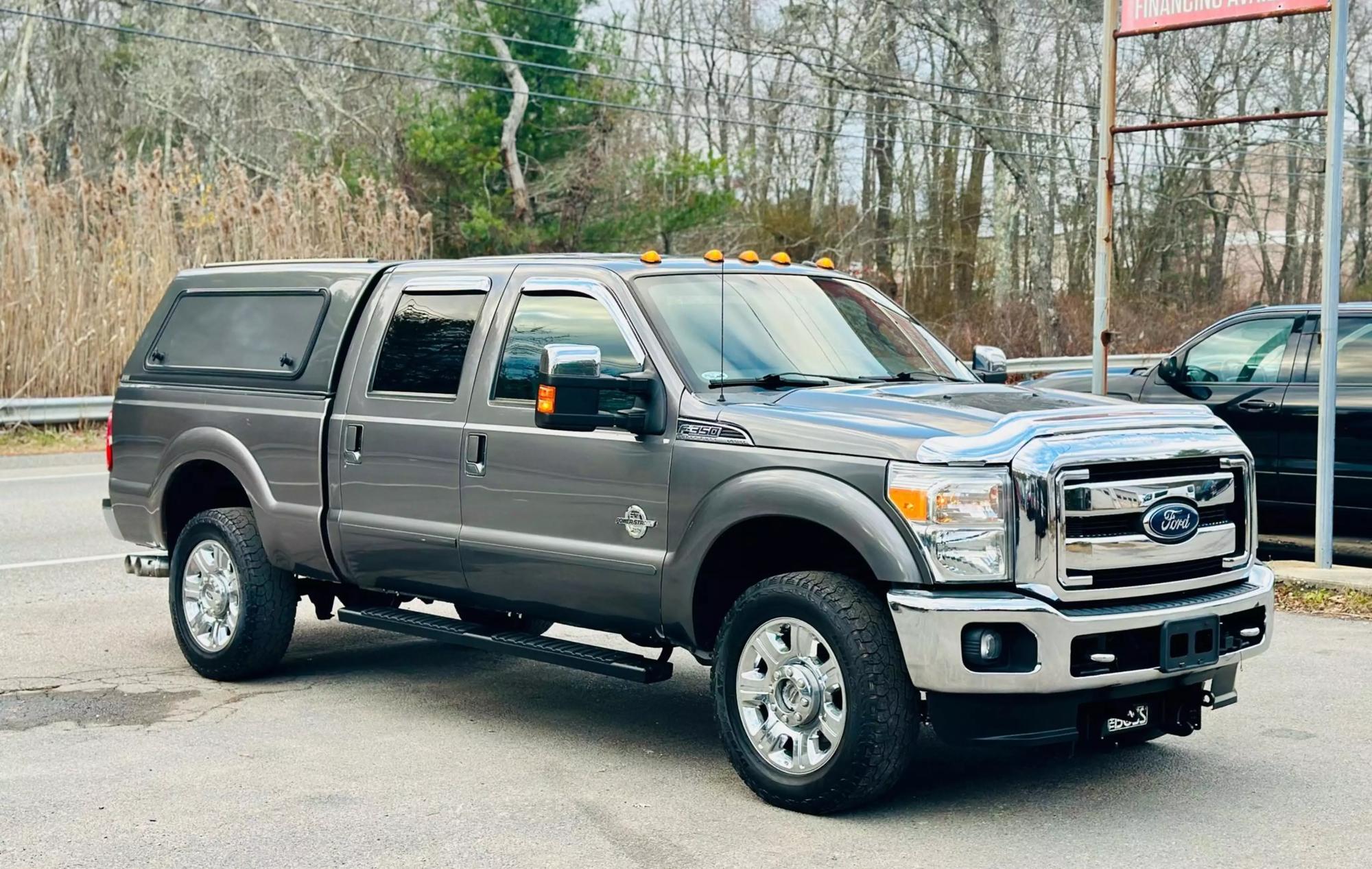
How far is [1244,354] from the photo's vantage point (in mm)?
11227

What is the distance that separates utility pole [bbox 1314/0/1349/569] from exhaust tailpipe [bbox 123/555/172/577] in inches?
261

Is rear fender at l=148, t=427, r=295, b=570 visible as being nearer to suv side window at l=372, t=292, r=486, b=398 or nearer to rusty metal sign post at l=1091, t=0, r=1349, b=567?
suv side window at l=372, t=292, r=486, b=398

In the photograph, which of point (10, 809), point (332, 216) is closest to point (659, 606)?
point (10, 809)

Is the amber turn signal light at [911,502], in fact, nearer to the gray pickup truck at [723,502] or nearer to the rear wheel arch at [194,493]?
the gray pickup truck at [723,502]

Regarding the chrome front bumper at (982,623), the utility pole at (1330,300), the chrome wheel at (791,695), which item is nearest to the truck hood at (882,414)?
the chrome front bumper at (982,623)

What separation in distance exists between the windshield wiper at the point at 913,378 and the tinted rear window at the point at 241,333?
2.70m

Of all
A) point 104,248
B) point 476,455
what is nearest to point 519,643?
point 476,455

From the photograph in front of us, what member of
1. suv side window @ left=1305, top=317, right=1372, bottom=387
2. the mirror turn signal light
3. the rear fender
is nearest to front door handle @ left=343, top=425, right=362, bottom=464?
the rear fender

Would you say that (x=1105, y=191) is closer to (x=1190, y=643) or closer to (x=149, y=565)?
(x=1190, y=643)

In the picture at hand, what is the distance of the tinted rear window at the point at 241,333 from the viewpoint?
749cm

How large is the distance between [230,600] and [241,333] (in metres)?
1.31

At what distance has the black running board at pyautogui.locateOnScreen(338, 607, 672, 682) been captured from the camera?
6.00 meters

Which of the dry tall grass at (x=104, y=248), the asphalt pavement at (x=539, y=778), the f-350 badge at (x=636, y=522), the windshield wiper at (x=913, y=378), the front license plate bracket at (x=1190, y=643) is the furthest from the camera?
the dry tall grass at (x=104, y=248)

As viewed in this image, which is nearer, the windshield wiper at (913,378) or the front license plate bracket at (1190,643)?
the front license plate bracket at (1190,643)
